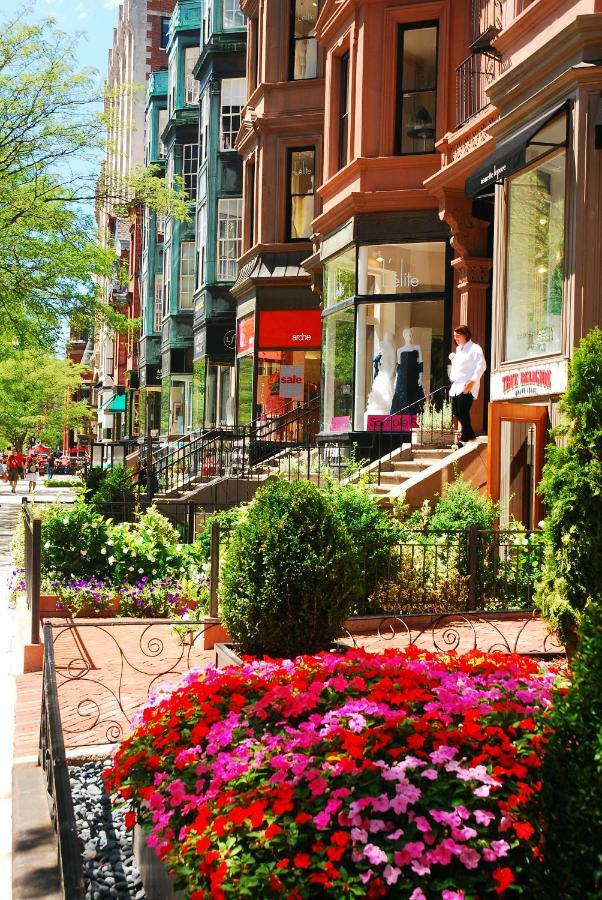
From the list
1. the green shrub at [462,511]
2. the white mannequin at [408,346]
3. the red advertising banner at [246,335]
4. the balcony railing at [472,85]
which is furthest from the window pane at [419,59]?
the red advertising banner at [246,335]

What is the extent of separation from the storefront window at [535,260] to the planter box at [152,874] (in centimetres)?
A: 920

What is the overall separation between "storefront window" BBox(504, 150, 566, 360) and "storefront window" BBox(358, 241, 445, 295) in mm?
5587

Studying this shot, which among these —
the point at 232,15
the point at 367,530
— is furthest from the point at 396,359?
the point at 232,15

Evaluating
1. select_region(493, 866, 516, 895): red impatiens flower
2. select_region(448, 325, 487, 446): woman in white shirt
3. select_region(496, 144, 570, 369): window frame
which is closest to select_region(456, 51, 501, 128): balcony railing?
select_region(496, 144, 570, 369): window frame

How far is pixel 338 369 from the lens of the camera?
2197cm

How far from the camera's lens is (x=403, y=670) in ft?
19.1

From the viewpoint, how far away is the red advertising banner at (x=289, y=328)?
29.3m

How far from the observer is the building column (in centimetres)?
1878

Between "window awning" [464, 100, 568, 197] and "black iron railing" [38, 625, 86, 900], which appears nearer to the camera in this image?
"black iron railing" [38, 625, 86, 900]

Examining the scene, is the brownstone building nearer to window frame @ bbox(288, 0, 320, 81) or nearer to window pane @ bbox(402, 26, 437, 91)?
window frame @ bbox(288, 0, 320, 81)

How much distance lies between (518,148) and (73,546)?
24.3 ft

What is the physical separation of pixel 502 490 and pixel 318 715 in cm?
992

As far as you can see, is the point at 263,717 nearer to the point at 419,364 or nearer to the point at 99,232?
the point at 419,364

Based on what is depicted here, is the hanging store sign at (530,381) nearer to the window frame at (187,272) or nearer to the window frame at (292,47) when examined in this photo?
the window frame at (292,47)
